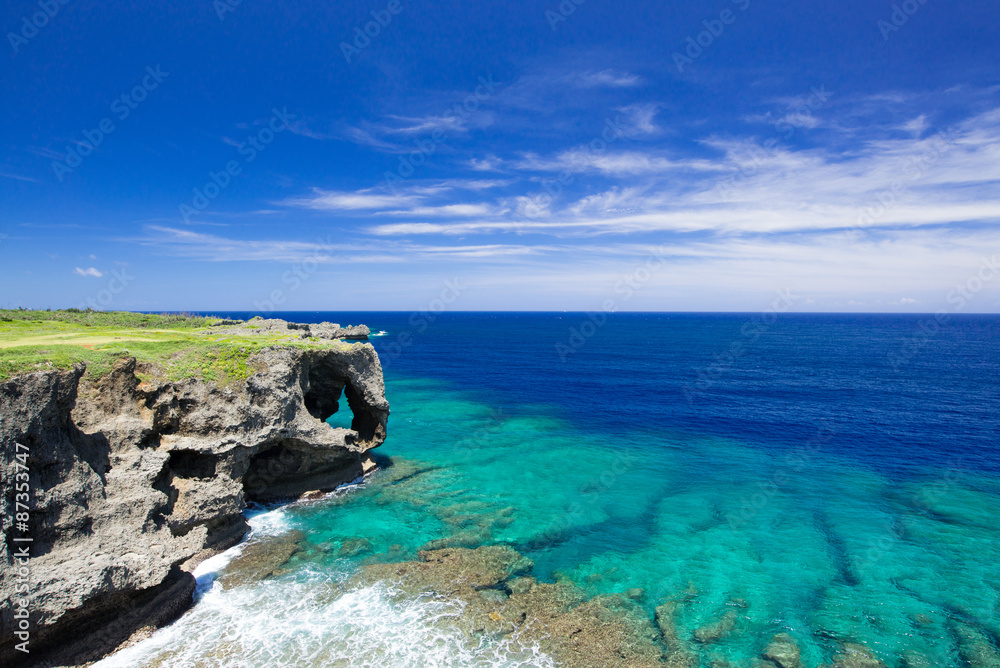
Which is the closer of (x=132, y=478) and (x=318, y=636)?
(x=318, y=636)

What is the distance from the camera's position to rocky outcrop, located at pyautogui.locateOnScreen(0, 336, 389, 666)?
15.8 meters

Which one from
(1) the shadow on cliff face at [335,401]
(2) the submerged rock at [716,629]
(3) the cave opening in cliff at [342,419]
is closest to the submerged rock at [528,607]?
(2) the submerged rock at [716,629]

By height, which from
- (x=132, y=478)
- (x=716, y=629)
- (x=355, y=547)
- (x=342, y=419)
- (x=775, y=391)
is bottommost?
(x=716, y=629)

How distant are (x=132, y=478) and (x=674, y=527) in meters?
27.8

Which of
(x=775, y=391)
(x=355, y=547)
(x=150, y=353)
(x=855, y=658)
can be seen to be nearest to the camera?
(x=855, y=658)

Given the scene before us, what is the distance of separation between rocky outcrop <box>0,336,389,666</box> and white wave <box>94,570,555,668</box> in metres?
1.62

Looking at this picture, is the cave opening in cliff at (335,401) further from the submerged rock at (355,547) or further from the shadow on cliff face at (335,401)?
the submerged rock at (355,547)

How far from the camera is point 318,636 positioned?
59.7 ft

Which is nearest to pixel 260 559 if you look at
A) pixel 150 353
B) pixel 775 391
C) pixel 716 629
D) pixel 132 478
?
pixel 132 478

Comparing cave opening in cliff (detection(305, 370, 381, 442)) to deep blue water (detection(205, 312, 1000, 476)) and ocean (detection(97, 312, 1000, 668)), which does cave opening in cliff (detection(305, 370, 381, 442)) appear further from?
deep blue water (detection(205, 312, 1000, 476))

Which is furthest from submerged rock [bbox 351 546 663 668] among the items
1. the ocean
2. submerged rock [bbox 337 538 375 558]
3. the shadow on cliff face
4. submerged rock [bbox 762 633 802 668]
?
the shadow on cliff face

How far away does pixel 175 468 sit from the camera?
24.1 meters

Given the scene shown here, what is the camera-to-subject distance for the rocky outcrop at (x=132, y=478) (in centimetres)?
1576

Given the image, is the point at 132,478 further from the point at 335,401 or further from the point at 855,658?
the point at 855,658
